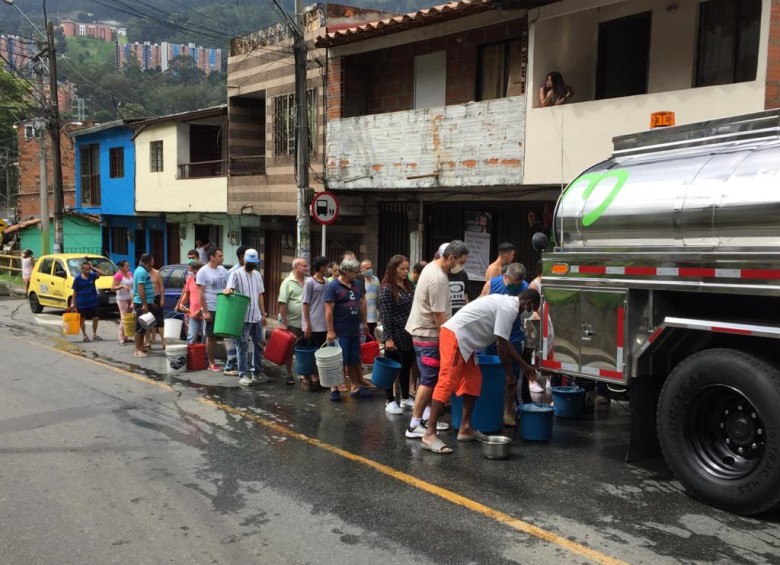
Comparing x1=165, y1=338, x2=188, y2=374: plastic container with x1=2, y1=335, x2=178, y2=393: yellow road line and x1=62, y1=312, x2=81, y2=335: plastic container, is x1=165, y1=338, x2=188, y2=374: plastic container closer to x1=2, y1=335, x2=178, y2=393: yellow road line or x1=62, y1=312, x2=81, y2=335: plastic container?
x1=2, y1=335, x2=178, y2=393: yellow road line

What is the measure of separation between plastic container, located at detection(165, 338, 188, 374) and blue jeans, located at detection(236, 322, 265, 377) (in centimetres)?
100

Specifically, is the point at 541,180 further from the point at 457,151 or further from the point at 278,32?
the point at 278,32

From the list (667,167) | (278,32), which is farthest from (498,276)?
(278,32)

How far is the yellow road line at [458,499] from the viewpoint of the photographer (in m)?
4.52

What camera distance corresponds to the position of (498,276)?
324 inches

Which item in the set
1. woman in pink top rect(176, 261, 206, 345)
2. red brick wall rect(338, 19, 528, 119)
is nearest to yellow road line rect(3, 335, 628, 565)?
woman in pink top rect(176, 261, 206, 345)

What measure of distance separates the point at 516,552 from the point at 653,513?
49.6 inches

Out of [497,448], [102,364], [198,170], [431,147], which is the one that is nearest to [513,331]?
[497,448]

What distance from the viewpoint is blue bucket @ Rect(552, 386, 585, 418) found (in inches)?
311

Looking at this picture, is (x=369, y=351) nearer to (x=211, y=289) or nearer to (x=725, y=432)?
(x=211, y=289)

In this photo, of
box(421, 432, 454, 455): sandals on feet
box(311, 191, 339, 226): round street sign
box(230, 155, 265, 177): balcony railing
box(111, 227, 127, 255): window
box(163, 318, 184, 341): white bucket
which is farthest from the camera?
box(111, 227, 127, 255): window

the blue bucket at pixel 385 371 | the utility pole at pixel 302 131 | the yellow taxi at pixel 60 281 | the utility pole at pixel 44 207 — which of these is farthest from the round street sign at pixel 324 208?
the utility pole at pixel 44 207

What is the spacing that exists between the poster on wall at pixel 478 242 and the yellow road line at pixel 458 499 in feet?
22.2

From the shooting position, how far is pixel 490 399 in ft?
23.1
